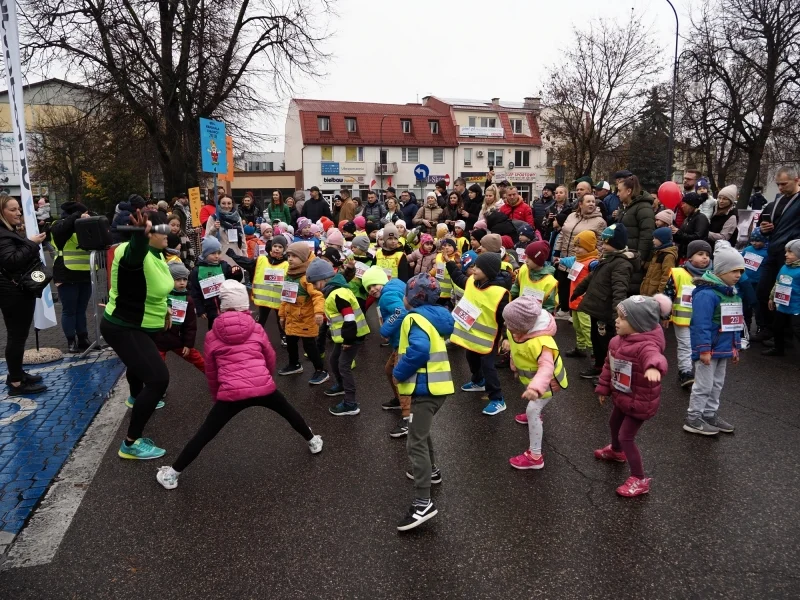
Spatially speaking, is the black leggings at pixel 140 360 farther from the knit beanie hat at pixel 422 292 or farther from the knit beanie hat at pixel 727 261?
the knit beanie hat at pixel 727 261

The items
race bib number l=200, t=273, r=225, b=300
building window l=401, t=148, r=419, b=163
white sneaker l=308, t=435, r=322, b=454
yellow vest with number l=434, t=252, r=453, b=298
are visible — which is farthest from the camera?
building window l=401, t=148, r=419, b=163

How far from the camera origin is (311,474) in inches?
176

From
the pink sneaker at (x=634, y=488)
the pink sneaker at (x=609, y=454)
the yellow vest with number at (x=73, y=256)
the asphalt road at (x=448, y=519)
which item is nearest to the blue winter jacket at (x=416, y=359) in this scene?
the asphalt road at (x=448, y=519)

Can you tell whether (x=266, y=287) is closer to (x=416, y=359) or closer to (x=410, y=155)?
(x=416, y=359)

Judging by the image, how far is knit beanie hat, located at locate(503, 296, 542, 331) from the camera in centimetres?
445

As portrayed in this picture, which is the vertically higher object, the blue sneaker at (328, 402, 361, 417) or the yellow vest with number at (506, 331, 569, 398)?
the yellow vest with number at (506, 331, 569, 398)

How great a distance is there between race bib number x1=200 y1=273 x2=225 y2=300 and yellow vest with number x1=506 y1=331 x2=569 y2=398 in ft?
13.0

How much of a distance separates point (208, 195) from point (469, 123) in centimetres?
4380

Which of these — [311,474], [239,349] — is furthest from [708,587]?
[239,349]

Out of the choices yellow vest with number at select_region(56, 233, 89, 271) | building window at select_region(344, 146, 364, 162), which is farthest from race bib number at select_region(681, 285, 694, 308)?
building window at select_region(344, 146, 364, 162)

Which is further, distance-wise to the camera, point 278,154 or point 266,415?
point 278,154

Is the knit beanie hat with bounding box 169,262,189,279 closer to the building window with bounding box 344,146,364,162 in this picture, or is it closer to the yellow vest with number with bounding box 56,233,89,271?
the yellow vest with number with bounding box 56,233,89,271

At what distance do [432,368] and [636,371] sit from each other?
1463 mm

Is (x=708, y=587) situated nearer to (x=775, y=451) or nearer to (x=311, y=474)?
(x=775, y=451)
